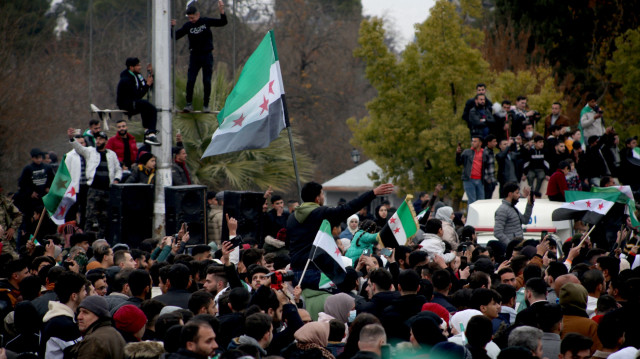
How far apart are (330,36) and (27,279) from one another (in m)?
41.3

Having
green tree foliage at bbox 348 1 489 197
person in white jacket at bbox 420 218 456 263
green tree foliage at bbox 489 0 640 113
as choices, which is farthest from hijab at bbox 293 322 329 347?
green tree foliage at bbox 489 0 640 113

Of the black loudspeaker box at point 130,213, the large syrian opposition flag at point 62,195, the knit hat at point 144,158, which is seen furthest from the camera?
the large syrian opposition flag at point 62,195

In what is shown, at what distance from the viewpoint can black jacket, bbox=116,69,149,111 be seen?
13250mm

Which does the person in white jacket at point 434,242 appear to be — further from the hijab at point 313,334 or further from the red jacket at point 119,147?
the red jacket at point 119,147

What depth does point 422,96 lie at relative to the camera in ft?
85.3

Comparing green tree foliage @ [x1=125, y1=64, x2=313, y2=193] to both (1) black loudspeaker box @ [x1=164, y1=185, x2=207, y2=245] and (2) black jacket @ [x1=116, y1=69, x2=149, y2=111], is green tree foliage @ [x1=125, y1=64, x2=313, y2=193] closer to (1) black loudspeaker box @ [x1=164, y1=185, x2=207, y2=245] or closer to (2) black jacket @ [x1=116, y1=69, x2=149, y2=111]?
(2) black jacket @ [x1=116, y1=69, x2=149, y2=111]

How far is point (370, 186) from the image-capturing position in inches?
1375

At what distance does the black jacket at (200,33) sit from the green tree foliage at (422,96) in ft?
38.3

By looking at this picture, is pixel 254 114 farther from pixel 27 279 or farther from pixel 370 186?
pixel 370 186

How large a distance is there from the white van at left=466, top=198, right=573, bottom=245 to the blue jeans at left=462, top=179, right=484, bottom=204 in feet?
6.69

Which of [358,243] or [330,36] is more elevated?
[330,36]

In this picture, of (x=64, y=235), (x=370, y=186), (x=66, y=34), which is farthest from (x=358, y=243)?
(x=66, y=34)

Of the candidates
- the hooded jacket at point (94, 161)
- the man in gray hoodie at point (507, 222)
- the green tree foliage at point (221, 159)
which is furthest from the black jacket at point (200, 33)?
the man in gray hoodie at point (507, 222)

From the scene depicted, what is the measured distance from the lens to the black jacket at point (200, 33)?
13.4 m
